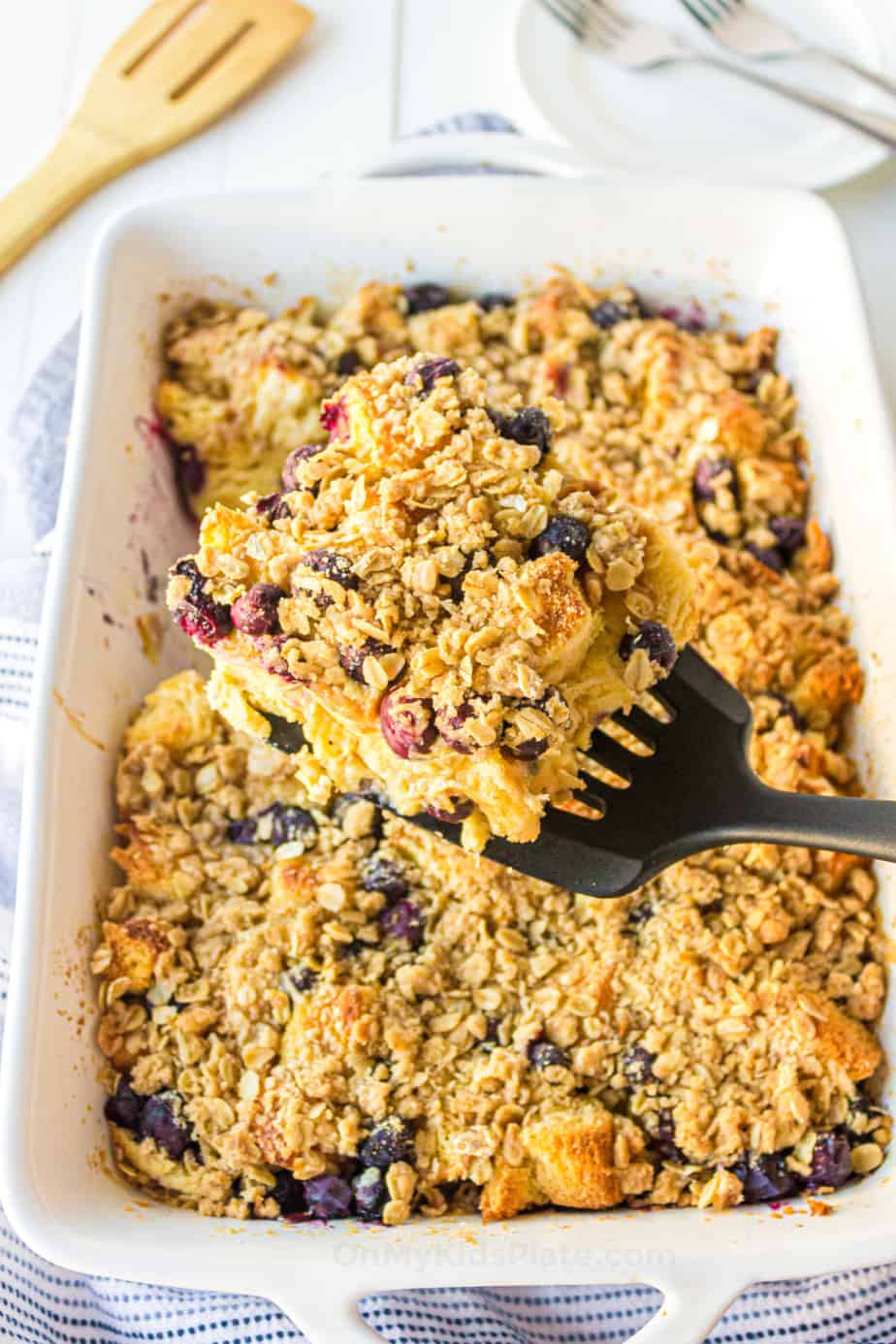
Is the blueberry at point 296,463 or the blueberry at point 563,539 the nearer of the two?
the blueberry at point 563,539

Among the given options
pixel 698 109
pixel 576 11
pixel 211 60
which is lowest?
pixel 211 60

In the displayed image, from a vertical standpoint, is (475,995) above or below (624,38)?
below

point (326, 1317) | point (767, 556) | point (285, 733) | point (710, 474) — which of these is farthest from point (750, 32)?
point (326, 1317)

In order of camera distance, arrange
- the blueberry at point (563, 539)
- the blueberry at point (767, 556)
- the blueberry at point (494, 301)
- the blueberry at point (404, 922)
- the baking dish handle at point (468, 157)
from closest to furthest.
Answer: the blueberry at point (563, 539)
the blueberry at point (404, 922)
the blueberry at point (767, 556)
the blueberry at point (494, 301)
the baking dish handle at point (468, 157)

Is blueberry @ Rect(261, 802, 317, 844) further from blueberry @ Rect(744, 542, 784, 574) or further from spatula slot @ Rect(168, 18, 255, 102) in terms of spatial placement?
spatula slot @ Rect(168, 18, 255, 102)

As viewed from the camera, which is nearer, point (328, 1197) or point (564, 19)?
point (328, 1197)

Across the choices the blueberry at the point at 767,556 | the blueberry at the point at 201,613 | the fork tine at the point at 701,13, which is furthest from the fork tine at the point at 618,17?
the blueberry at the point at 201,613

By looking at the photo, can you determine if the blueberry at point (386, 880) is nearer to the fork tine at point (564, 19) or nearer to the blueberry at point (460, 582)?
the blueberry at point (460, 582)

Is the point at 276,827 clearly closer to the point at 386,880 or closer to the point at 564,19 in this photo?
the point at 386,880
